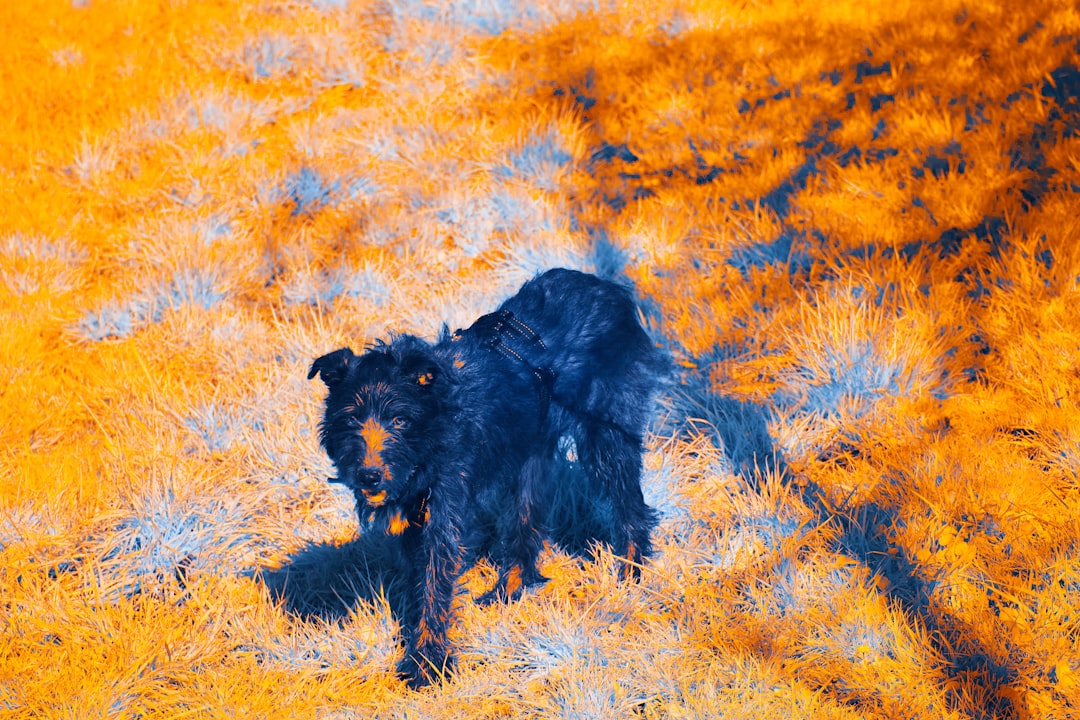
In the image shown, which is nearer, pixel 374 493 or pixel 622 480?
pixel 374 493

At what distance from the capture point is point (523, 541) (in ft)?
12.0

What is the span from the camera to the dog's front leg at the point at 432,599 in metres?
3.20

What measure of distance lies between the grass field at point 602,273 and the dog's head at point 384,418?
0.80m

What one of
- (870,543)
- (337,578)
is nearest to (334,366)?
Result: (337,578)

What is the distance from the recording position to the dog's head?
115 inches

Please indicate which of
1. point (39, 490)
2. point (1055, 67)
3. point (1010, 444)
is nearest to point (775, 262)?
point (1010, 444)

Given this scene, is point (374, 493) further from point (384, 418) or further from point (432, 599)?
point (432, 599)

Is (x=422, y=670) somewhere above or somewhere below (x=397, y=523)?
below

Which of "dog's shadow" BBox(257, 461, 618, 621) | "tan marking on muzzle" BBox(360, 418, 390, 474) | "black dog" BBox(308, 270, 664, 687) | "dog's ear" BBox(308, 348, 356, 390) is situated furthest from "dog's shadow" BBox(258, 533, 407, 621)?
"dog's ear" BBox(308, 348, 356, 390)

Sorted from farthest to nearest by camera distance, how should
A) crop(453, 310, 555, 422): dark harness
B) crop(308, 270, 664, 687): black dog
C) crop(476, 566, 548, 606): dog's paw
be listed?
1. crop(476, 566, 548, 606): dog's paw
2. crop(453, 310, 555, 422): dark harness
3. crop(308, 270, 664, 687): black dog

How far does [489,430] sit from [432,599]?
0.72 metres

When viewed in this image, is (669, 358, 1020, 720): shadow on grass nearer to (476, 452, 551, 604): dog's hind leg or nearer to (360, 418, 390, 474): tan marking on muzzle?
(476, 452, 551, 604): dog's hind leg

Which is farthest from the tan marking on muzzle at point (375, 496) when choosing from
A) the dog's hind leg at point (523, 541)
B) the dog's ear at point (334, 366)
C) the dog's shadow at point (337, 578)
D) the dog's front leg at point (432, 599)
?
the dog's hind leg at point (523, 541)

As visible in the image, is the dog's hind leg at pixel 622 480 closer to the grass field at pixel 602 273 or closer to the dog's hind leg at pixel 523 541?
the grass field at pixel 602 273
